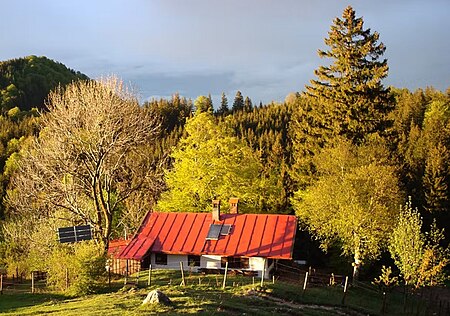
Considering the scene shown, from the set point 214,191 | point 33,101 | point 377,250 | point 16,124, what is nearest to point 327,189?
point 377,250

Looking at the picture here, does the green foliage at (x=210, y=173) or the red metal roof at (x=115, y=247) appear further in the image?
the green foliage at (x=210, y=173)

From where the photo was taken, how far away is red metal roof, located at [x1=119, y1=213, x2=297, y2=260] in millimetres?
30484

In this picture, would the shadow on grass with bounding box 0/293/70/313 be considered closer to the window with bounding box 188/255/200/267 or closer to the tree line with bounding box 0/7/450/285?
the tree line with bounding box 0/7/450/285

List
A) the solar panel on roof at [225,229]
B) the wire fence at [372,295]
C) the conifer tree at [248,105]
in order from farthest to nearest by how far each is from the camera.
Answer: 1. the conifer tree at [248,105]
2. the solar panel on roof at [225,229]
3. the wire fence at [372,295]

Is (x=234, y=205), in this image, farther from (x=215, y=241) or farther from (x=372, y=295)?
(x=372, y=295)

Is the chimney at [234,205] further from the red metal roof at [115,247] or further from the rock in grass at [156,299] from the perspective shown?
the rock in grass at [156,299]

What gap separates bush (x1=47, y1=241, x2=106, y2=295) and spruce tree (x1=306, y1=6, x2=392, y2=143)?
22.6m

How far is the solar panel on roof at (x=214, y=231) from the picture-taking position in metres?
31.7

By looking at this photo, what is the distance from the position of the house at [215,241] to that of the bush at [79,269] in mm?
2859

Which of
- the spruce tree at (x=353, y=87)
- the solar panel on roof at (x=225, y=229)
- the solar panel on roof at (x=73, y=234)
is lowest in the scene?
the solar panel on roof at (x=73, y=234)

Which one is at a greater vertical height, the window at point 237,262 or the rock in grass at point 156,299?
the rock in grass at point 156,299

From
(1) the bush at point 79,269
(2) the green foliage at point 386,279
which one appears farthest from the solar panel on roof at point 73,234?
(2) the green foliage at point 386,279

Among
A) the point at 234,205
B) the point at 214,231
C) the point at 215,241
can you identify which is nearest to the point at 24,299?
the point at 215,241

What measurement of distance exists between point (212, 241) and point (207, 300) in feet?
40.3
